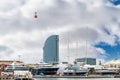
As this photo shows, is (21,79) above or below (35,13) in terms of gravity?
below

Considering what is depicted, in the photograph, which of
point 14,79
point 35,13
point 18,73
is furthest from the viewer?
point 18,73

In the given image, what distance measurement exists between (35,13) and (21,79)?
3887cm

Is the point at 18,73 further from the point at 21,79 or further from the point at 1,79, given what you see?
the point at 1,79

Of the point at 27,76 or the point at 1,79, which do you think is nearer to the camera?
the point at 1,79

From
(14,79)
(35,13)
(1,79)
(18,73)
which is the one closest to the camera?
(35,13)

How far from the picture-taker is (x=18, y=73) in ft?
386

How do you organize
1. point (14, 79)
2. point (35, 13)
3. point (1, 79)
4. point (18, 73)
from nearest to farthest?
point (35, 13), point (1, 79), point (14, 79), point (18, 73)

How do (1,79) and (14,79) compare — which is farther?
(14,79)

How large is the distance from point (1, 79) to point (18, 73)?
22089mm

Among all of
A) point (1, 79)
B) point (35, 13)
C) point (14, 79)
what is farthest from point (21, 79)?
point (35, 13)

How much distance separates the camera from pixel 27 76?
110812mm

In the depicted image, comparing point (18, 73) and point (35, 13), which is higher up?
point (35, 13)

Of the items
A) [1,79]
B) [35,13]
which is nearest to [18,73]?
[1,79]

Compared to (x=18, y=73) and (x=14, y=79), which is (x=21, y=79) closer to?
(x=14, y=79)
